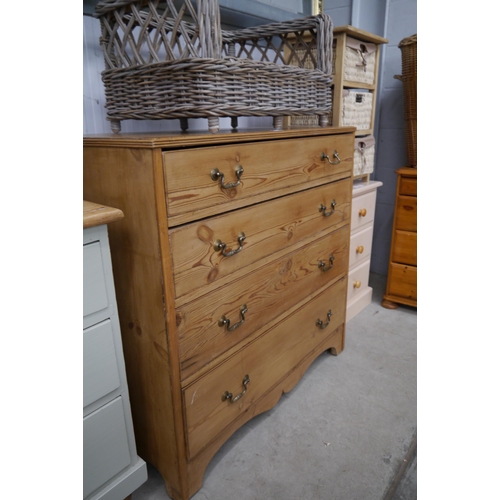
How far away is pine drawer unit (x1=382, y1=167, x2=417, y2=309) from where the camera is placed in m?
2.00

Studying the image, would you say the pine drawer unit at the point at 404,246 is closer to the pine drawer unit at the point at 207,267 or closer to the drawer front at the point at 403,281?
the drawer front at the point at 403,281

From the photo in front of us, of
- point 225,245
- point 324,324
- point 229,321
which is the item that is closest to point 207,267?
point 225,245

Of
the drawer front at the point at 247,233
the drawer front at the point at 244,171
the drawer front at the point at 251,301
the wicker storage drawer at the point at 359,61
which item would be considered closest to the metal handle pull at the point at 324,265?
the drawer front at the point at 251,301

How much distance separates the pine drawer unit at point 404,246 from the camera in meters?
2.00

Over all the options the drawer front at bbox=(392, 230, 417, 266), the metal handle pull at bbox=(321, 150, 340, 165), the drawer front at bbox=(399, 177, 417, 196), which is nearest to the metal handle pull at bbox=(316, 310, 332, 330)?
the metal handle pull at bbox=(321, 150, 340, 165)

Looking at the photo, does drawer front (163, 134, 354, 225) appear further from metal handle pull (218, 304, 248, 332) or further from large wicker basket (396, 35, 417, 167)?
large wicker basket (396, 35, 417, 167)

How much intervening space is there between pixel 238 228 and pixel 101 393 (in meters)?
0.51

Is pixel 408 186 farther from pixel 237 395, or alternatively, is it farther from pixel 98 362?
pixel 98 362

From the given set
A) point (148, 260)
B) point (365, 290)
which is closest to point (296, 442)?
point (148, 260)

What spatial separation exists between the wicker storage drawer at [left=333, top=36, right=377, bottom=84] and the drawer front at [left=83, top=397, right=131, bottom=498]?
1543 millimetres

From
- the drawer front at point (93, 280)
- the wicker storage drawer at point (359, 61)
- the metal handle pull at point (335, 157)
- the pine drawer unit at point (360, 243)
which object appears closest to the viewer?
the drawer front at point (93, 280)

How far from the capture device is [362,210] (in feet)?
6.57

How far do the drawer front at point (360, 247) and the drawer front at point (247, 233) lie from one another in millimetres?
545
